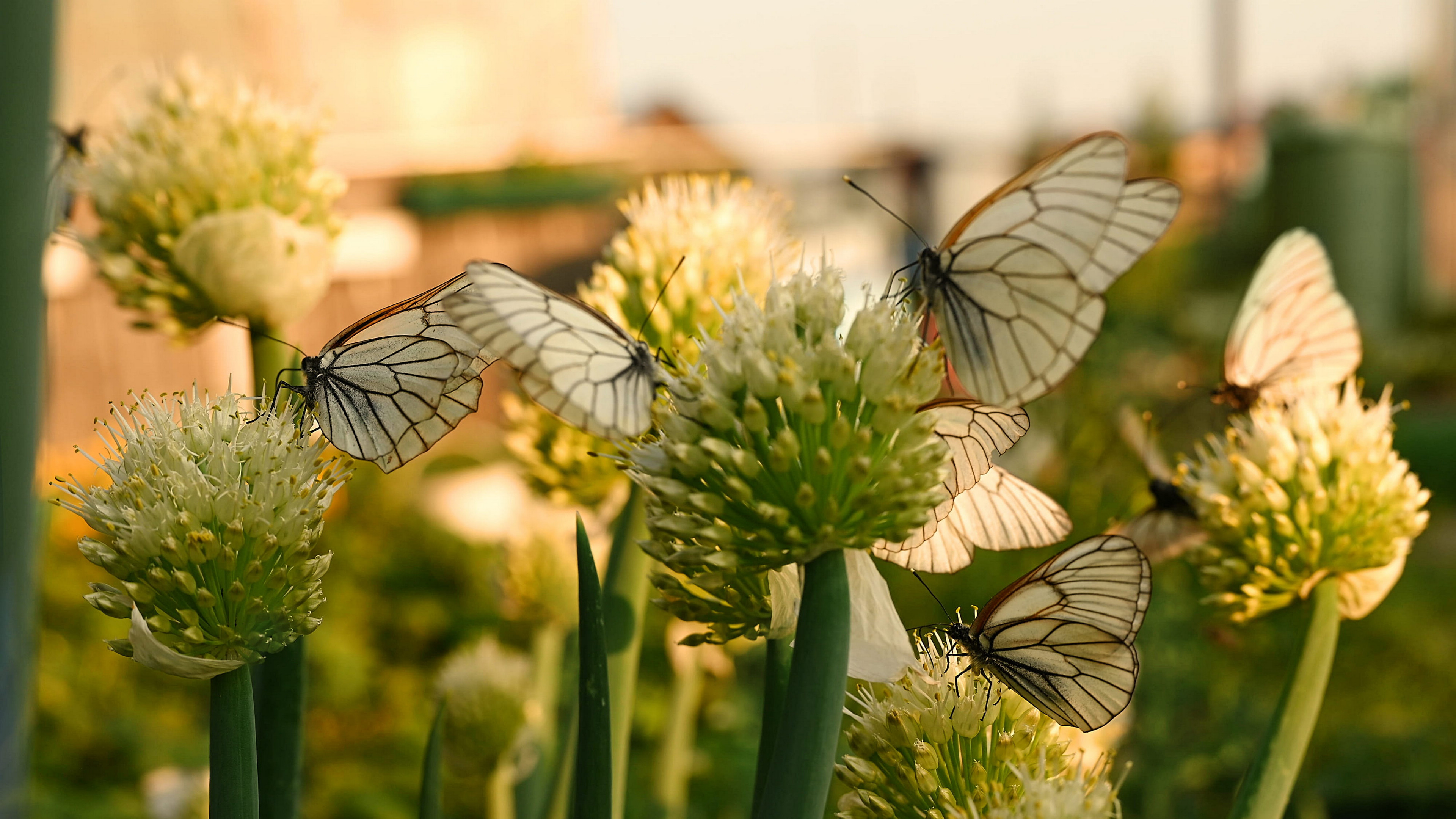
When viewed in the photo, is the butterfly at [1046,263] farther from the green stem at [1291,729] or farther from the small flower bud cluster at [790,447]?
the green stem at [1291,729]

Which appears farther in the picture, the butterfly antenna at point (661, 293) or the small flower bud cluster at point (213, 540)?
the butterfly antenna at point (661, 293)

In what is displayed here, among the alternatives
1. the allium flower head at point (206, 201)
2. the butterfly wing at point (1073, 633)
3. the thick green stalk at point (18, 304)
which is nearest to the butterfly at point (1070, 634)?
the butterfly wing at point (1073, 633)

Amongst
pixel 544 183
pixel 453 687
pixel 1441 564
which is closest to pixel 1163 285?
pixel 1441 564

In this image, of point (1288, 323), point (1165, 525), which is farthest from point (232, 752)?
point (1288, 323)

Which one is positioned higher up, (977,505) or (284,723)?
(977,505)

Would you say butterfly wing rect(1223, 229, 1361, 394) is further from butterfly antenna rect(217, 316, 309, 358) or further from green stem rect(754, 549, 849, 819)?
butterfly antenna rect(217, 316, 309, 358)

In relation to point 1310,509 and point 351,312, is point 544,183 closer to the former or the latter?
point 351,312

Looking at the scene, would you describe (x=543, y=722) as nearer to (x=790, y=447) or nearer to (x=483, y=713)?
(x=483, y=713)

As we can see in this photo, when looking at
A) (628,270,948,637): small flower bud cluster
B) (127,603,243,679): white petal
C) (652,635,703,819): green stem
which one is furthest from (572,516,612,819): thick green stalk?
(652,635,703,819): green stem
